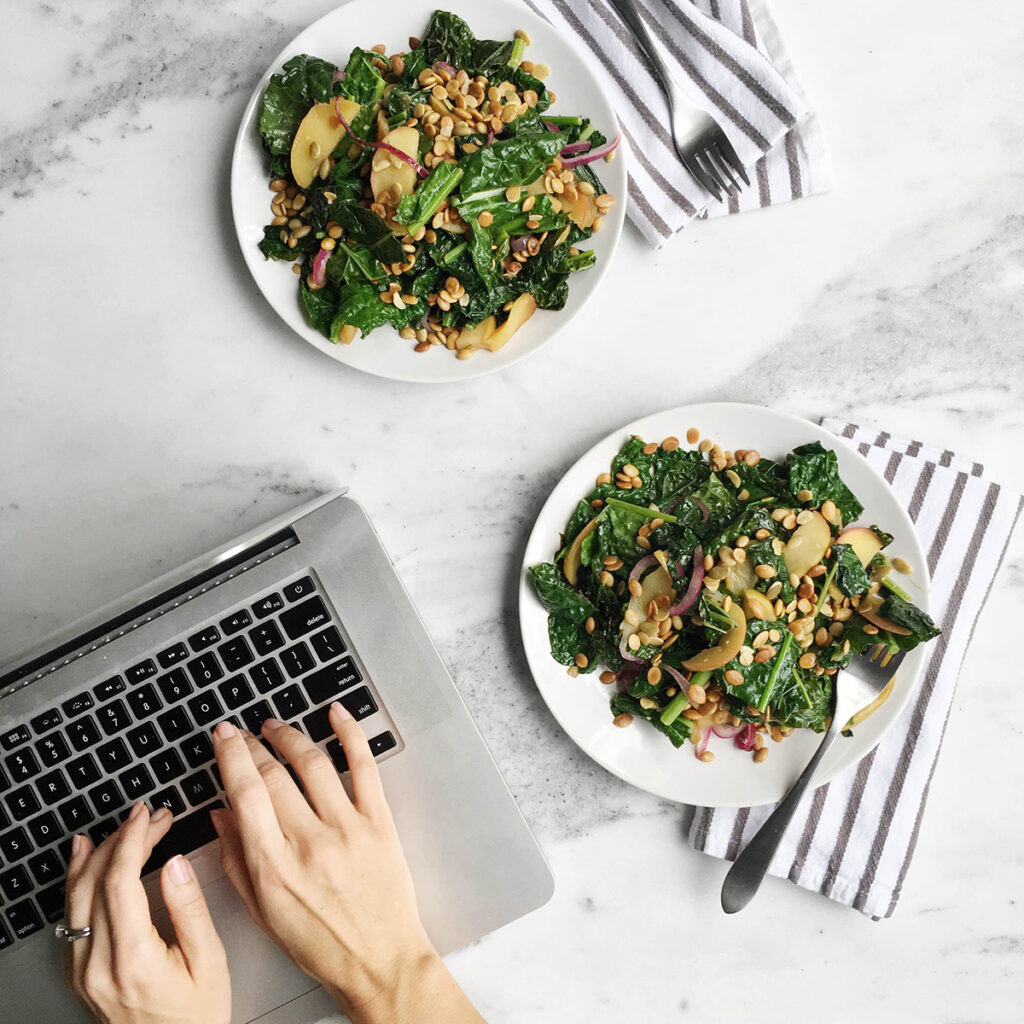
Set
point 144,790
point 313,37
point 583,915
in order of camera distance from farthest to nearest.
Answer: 1. point 583,915
2. point 313,37
3. point 144,790

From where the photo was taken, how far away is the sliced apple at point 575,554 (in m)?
1.43

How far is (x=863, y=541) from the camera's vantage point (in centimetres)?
143

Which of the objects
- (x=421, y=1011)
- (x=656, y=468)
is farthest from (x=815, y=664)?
(x=421, y=1011)

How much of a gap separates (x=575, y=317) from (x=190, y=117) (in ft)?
2.35

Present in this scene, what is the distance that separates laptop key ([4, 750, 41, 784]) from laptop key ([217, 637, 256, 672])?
29cm

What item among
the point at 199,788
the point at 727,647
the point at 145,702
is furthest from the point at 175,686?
the point at 727,647

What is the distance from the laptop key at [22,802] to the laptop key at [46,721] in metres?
0.08

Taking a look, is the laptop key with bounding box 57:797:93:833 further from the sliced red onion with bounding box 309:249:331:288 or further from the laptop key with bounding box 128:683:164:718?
the sliced red onion with bounding box 309:249:331:288

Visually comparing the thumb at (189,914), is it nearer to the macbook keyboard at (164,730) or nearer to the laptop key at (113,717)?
the macbook keyboard at (164,730)

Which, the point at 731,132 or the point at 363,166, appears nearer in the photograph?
the point at 363,166

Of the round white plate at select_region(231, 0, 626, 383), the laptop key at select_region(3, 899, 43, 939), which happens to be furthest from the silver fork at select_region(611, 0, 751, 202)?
the laptop key at select_region(3, 899, 43, 939)

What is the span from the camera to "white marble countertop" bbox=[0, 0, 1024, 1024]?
1.48 meters

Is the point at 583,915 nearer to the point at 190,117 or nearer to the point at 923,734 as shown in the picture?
the point at 923,734

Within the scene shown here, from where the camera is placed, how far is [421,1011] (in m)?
1.33
